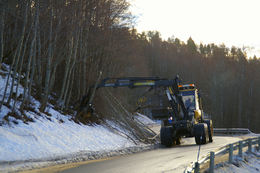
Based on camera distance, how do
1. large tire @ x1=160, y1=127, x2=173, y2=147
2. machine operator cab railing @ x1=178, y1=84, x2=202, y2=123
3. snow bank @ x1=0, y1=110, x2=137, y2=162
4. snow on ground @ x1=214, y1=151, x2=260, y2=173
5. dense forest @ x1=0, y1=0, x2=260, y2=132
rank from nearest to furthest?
snow on ground @ x1=214, y1=151, x2=260, y2=173, snow bank @ x1=0, y1=110, x2=137, y2=162, dense forest @ x1=0, y1=0, x2=260, y2=132, large tire @ x1=160, y1=127, x2=173, y2=147, machine operator cab railing @ x1=178, y1=84, x2=202, y2=123

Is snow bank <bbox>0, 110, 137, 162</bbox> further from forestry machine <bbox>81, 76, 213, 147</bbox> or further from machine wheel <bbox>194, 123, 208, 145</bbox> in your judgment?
machine wheel <bbox>194, 123, 208, 145</bbox>

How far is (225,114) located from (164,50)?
124 ft

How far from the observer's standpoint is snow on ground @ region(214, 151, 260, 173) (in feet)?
36.4

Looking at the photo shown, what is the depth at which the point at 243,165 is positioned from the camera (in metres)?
13.1

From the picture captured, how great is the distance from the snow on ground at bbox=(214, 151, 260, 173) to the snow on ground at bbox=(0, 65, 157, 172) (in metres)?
5.26

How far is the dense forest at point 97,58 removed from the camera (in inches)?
716

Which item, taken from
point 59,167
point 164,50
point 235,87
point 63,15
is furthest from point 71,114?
point 164,50

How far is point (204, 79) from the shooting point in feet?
293

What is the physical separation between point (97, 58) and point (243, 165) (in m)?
16.9

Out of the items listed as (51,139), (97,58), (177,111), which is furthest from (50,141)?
(97,58)

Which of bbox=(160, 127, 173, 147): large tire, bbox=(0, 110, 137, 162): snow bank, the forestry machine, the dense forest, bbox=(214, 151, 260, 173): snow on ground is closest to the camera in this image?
bbox=(214, 151, 260, 173): snow on ground

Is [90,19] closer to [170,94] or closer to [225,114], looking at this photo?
[170,94]

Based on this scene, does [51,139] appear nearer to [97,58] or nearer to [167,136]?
[167,136]

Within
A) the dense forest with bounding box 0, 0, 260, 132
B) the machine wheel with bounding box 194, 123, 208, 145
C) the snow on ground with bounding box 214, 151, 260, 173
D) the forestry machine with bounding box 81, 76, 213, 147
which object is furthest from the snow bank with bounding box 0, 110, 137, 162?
the snow on ground with bounding box 214, 151, 260, 173
